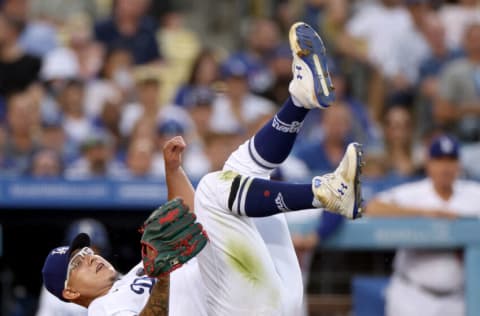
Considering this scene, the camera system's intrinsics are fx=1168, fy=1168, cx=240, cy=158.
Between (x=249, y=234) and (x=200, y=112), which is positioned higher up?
(x=200, y=112)

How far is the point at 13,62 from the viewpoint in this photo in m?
9.89

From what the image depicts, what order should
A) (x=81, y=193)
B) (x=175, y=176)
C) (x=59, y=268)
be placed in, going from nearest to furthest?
(x=59, y=268), (x=175, y=176), (x=81, y=193)

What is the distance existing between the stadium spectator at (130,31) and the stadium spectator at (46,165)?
2201 mm

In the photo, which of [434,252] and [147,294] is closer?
[147,294]

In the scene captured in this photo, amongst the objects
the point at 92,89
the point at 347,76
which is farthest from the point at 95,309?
the point at 347,76

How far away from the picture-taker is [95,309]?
4605 mm

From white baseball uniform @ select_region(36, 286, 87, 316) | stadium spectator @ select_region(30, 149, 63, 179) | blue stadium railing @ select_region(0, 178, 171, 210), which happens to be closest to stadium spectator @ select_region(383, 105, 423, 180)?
blue stadium railing @ select_region(0, 178, 171, 210)

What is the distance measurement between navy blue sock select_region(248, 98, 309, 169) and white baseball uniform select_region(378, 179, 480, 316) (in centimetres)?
248

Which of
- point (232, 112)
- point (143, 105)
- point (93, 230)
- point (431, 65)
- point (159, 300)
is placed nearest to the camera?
point (159, 300)

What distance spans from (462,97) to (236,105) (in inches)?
72.4

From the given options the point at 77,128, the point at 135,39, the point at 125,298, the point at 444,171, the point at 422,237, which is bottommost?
the point at 125,298

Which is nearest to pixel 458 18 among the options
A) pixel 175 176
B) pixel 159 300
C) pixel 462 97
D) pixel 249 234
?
pixel 462 97

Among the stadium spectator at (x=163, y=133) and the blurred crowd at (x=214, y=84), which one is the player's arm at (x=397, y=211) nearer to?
the blurred crowd at (x=214, y=84)

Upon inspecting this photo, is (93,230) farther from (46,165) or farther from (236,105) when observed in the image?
(236,105)
